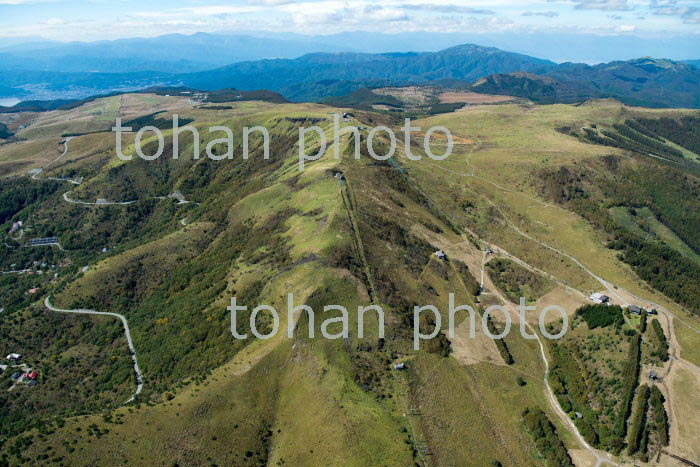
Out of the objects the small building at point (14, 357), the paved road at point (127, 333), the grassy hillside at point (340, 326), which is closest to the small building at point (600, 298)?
the grassy hillside at point (340, 326)

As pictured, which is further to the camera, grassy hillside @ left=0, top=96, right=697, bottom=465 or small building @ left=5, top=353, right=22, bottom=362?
small building @ left=5, top=353, right=22, bottom=362

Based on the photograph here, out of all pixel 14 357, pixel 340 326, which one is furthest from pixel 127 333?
pixel 340 326

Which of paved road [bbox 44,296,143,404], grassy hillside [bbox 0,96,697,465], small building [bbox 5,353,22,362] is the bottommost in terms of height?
small building [bbox 5,353,22,362]

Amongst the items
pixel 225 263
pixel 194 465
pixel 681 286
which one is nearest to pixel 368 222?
pixel 225 263

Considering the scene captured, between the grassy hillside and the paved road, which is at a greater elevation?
the grassy hillside

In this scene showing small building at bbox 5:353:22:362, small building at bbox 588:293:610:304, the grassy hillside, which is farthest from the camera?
small building at bbox 588:293:610:304

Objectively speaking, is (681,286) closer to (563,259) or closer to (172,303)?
(563,259)

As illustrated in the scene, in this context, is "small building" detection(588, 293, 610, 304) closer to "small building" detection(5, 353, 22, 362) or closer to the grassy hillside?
the grassy hillside

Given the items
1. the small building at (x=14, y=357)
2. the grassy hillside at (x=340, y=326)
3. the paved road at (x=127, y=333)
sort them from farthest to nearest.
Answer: the small building at (x=14, y=357) → the paved road at (x=127, y=333) → the grassy hillside at (x=340, y=326)

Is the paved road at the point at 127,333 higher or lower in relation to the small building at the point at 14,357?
higher

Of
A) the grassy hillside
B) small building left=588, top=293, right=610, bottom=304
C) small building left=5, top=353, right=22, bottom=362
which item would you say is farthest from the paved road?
small building left=588, top=293, right=610, bottom=304

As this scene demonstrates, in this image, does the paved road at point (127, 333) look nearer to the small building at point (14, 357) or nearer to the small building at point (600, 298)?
the small building at point (14, 357)
